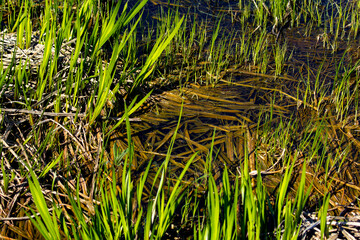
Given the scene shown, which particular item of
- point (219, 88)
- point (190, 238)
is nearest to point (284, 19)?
point (219, 88)

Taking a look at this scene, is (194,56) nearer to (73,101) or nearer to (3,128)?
(73,101)

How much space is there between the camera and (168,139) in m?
1.95

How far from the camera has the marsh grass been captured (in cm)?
129

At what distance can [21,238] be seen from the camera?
1.42 m

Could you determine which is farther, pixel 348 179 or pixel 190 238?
pixel 348 179

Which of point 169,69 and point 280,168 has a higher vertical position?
point 169,69

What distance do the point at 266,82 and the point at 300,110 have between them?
37 centimetres

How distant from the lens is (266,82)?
2.52 meters

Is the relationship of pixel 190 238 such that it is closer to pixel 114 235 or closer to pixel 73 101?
pixel 114 235

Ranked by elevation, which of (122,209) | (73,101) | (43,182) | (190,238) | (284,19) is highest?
(284,19)

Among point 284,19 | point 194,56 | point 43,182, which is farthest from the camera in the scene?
point 284,19

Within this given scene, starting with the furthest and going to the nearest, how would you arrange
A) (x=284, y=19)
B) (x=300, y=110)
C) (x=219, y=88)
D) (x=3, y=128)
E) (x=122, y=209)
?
(x=284, y=19) → (x=219, y=88) → (x=300, y=110) → (x=3, y=128) → (x=122, y=209)

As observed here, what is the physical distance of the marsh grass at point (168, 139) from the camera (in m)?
1.29

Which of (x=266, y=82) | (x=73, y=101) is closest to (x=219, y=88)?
(x=266, y=82)
